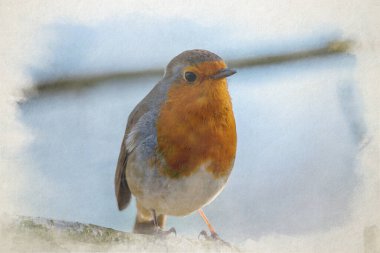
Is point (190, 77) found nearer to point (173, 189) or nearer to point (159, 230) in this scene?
point (173, 189)

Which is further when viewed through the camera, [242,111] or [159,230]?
[242,111]

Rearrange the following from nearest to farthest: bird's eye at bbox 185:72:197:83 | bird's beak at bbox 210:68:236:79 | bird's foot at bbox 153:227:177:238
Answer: bird's beak at bbox 210:68:236:79, bird's eye at bbox 185:72:197:83, bird's foot at bbox 153:227:177:238

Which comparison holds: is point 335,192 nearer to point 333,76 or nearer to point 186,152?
point 333,76

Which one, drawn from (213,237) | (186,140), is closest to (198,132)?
(186,140)

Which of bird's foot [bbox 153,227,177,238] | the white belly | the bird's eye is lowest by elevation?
bird's foot [bbox 153,227,177,238]

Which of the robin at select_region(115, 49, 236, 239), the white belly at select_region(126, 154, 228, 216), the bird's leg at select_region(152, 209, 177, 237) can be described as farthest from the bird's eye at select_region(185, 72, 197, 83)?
the bird's leg at select_region(152, 209, 177, 237)

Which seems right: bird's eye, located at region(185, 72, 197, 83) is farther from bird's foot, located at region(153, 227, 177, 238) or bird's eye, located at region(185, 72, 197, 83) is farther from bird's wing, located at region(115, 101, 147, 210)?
bird's foot, located at region(153, 227, 177, 238)
